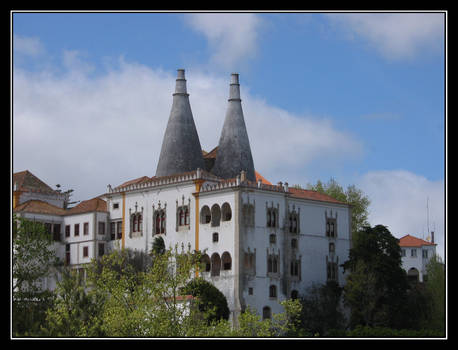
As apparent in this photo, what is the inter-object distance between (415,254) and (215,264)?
168ft

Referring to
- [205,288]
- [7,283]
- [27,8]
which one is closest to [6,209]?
[7,283]

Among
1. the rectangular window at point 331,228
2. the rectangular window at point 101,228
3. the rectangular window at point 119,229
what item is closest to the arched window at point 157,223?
the rectangular window at point 119,229

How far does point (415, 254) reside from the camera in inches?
4478

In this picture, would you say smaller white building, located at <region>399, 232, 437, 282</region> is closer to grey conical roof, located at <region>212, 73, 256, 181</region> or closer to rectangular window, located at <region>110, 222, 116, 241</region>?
grey conical roof, located at <region>212, 73, 256, 181</region>

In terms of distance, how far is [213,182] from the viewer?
72.2 metres

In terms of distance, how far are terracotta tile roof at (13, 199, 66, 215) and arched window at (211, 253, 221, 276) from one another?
1830 cm

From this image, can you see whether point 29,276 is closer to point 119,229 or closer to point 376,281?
point 119,229

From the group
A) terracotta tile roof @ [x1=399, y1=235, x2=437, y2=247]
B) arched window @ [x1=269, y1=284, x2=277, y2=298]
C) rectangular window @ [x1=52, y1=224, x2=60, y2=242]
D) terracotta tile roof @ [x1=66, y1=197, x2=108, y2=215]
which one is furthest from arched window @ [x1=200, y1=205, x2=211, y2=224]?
terracotta tile roof @ [x1=399, y1=235, x2=437, y2=247]

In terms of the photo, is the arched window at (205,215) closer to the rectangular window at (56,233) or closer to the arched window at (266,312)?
the arched window at (266,312)

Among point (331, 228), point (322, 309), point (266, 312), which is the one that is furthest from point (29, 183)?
point (322, 309)

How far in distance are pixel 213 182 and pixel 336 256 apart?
13.0m

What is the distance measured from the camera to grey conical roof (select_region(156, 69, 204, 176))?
7869cm


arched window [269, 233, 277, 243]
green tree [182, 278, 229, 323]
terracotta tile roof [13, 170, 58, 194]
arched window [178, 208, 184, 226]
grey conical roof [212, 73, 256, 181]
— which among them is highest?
grey conical roof [212, 73, 256, 181]

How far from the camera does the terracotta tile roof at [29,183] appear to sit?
83925 millimetres
